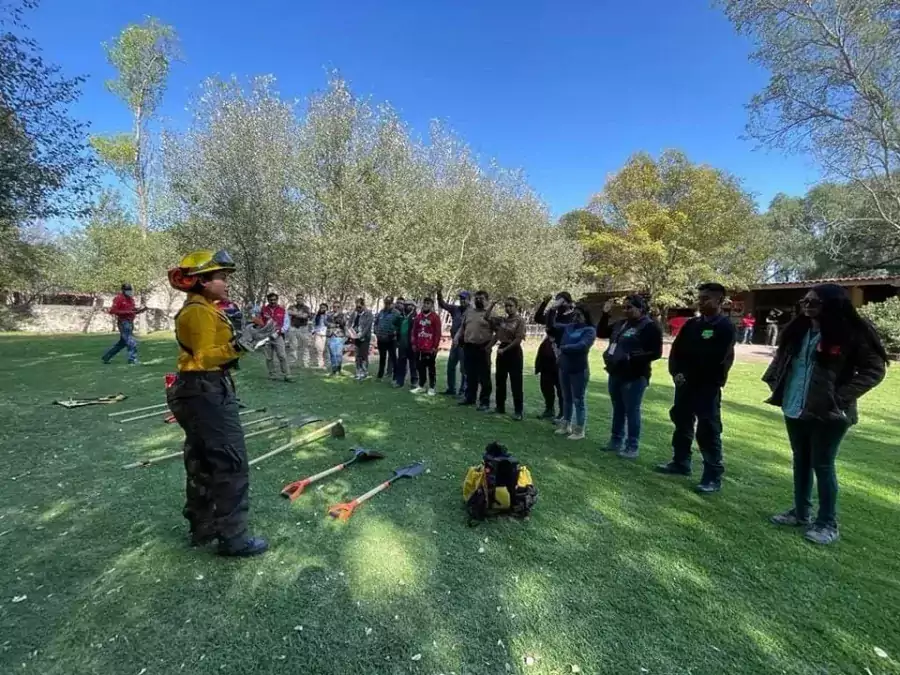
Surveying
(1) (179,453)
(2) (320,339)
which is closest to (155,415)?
(1) (179,453)

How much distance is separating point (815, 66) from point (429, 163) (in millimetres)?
14089

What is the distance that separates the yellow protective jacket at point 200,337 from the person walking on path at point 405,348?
5661 millimetres

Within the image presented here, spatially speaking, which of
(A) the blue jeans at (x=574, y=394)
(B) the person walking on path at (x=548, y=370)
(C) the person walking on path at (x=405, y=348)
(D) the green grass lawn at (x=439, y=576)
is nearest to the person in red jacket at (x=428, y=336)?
(C) the person walking on path at (x=405, y=348)

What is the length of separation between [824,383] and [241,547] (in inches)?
156

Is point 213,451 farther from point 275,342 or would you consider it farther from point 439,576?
point 275,342

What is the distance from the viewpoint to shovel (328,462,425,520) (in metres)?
3.45

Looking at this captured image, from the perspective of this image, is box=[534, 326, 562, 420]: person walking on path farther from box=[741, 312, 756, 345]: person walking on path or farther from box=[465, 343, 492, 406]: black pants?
box=[741, 312, 756, 345]: person walking on path

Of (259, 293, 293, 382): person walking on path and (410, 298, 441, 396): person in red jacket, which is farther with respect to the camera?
(259, 293, 293, 382): person walking on path

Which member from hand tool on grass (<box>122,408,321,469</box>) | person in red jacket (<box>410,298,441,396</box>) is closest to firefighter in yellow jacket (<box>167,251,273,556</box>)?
hand tool on grass (<box>122,408,321,469</box>)

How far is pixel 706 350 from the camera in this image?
158 inches

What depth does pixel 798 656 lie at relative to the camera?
2244 millimetres

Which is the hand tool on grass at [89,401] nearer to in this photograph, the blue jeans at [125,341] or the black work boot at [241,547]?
the blue jeans at [125,341]

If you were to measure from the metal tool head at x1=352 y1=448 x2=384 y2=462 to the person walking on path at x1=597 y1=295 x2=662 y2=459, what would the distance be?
2.54 metres

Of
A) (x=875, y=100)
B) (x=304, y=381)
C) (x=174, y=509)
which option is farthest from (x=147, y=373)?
(x=875, y=100)
